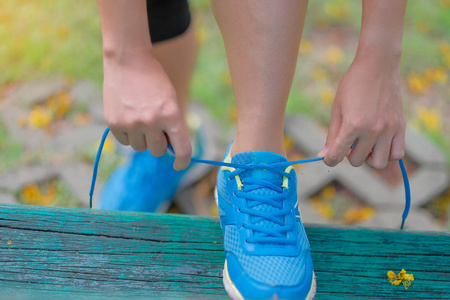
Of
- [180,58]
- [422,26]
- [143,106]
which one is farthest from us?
[422,26]

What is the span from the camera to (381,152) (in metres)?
0.95

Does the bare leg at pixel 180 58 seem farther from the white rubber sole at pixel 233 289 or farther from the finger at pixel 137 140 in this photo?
the white rubber sole at pixel 233 289

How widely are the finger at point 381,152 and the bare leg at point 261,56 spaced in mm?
218

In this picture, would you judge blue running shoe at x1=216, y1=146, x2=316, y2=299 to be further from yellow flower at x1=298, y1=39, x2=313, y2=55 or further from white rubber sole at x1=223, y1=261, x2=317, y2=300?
yellow flower at x1=298, y1=39, x2=313, y2=55

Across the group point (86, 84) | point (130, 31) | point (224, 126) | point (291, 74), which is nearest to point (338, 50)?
point (224, 126)

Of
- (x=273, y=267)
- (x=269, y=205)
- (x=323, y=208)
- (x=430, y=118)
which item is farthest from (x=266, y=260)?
(x=430, y=118)

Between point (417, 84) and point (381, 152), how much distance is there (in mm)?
1571

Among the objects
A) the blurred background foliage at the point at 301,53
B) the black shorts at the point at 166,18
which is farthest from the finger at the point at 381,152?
the blurred background foliage at the point at 301,53

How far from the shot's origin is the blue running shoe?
862mm

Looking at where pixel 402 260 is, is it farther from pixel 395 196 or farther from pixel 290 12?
pixel 395 196

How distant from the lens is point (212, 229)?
1.06 meters

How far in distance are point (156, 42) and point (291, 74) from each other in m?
0.58

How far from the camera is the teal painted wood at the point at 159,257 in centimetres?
96

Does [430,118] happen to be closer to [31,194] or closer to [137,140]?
[137,140]
